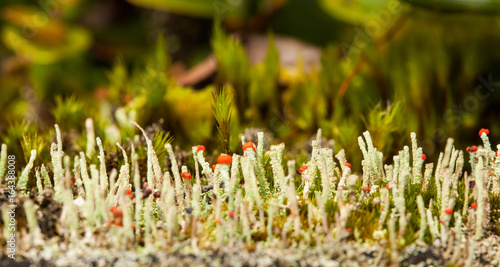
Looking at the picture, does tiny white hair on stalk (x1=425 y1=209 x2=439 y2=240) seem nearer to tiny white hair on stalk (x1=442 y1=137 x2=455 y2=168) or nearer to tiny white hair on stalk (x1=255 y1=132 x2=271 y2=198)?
tiny white hair on stalk (x1=442 y1=137 x2=455 y2=168)

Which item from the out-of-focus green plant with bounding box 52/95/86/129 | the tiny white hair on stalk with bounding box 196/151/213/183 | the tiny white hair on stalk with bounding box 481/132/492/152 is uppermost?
the out-of-focus green plant with bounding box 52/95/86/129

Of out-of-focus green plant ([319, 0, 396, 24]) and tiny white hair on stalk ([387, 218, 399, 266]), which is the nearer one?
tiny white hair on stalk ([387, 218, 399, 266])

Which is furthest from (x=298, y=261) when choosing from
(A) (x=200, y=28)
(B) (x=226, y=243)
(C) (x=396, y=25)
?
(A) (x=200, y=28)

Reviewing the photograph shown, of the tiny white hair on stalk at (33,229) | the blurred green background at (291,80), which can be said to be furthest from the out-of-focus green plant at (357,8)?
the tiny white hair on stalk at (33,229)

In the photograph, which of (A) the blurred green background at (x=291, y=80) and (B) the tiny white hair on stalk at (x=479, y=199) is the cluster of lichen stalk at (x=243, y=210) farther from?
(A) the blurred green background at (x=291, y=80)

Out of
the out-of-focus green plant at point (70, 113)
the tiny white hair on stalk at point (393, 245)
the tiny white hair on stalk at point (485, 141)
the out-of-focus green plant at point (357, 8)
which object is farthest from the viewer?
the out-of-focus green plant at point (357, 8)

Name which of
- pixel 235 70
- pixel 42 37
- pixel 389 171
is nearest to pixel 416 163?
pixel 389 171

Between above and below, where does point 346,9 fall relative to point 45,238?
above

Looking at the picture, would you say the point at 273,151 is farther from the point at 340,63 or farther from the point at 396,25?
the point at 396,25

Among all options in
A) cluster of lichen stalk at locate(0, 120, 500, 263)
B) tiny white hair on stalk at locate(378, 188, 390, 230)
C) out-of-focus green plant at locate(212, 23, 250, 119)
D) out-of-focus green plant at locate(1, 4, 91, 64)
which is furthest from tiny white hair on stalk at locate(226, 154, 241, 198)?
out-of-focus green plant at locate(1, 4, 91, 64)
